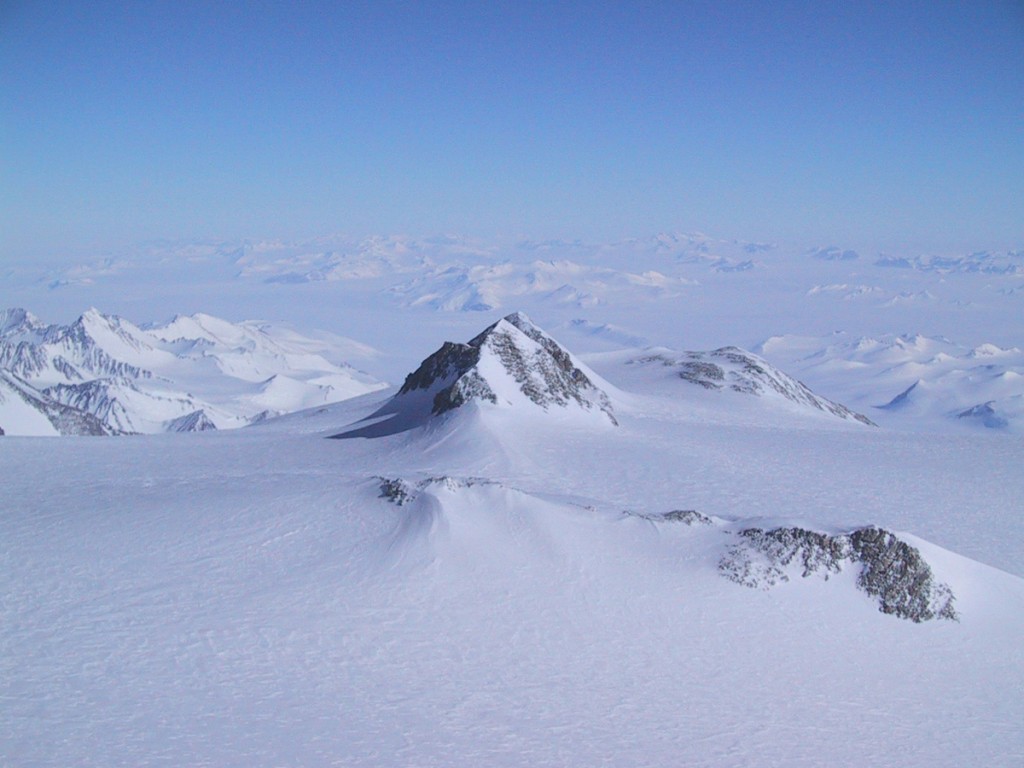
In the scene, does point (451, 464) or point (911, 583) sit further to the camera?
point (451, 464)

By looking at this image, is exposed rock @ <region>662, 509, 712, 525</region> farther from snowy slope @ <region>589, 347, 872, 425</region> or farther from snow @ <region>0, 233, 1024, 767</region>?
snowy slope @ <region>589, 347, 872, 425</region>

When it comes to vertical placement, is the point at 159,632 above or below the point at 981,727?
above

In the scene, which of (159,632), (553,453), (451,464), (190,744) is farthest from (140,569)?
(553,453)

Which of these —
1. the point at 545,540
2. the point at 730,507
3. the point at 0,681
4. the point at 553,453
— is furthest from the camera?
the point at 553,453

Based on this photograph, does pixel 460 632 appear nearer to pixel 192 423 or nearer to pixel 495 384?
pixel 495 384

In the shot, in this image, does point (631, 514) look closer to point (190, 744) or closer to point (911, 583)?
point (911, 583)

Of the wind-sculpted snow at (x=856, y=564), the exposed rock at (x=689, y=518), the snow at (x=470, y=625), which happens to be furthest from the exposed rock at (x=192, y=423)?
the wind-sculpted snow at (x=856, y=564)

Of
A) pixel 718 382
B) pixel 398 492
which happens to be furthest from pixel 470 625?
pixel 718 382
